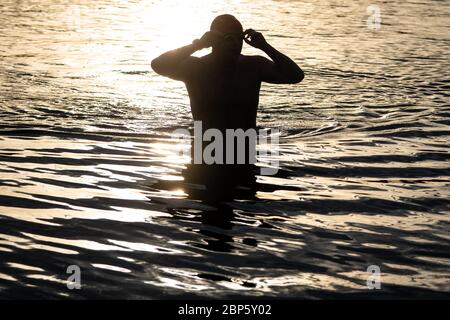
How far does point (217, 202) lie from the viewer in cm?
877

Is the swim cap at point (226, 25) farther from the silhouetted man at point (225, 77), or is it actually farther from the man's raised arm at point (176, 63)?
the man's raised arm at point (176, 63)

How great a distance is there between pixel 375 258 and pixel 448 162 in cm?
356

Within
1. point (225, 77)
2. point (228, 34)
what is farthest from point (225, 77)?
point (228, 34)

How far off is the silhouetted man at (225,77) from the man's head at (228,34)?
12mm

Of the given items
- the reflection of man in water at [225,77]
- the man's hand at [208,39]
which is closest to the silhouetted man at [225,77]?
the reflection of man in water at [225,77]

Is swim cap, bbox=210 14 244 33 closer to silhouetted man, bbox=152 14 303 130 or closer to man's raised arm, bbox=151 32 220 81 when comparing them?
silhouetted man, bbox=152 14 303 130

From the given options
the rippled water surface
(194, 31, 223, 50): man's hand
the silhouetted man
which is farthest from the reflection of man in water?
the rippled water surface

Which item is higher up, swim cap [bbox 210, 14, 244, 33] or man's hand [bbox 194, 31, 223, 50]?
swim cap [bbox 210, 14, 244, 33]

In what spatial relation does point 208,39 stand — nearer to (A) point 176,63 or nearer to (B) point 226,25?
(B) point 226,25

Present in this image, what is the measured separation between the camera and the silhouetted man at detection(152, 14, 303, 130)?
1006 cm

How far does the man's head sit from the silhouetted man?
1 centimetres

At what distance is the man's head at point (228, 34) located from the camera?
384 inches

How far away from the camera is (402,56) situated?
1855cm

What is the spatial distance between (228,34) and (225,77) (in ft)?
1.75
